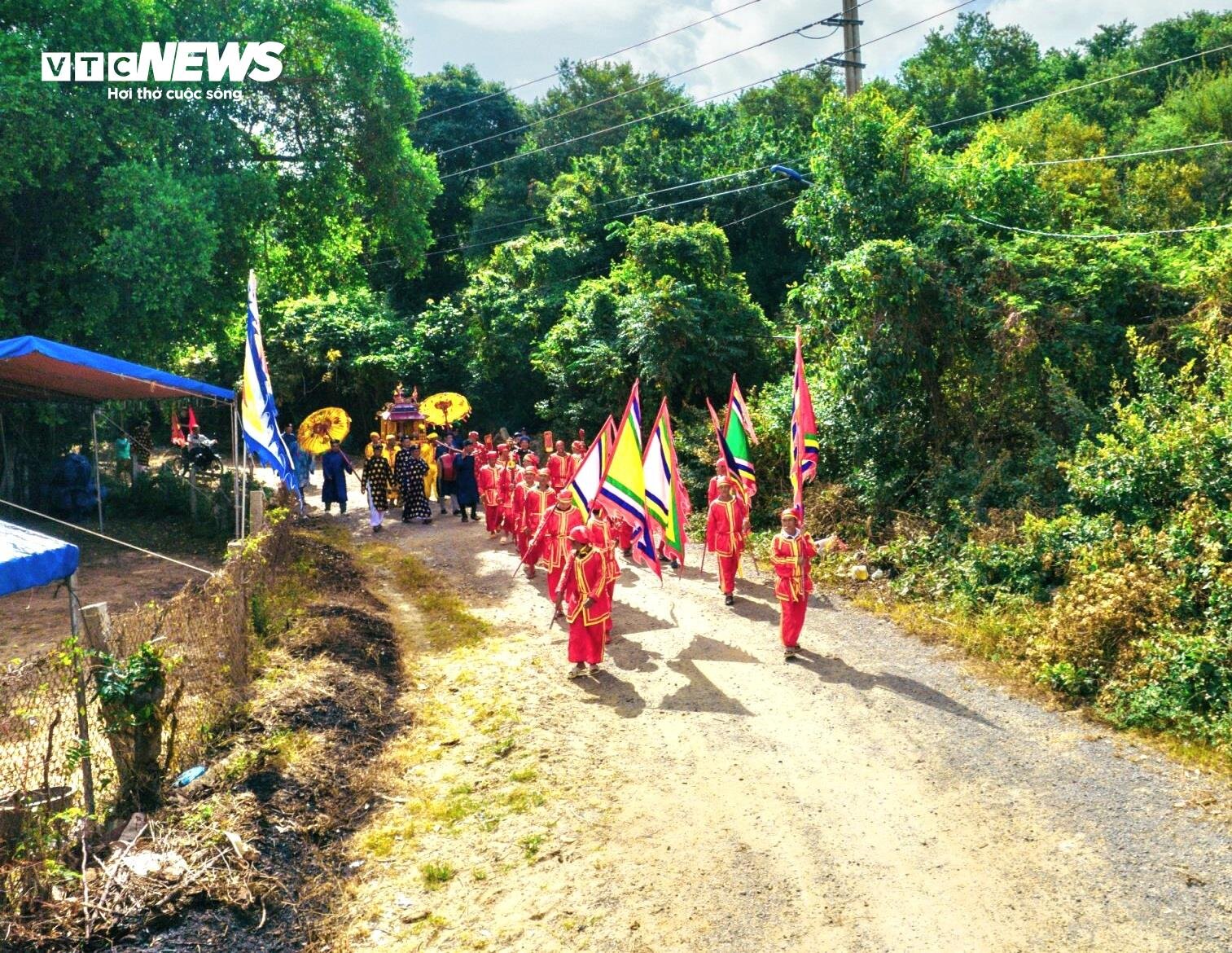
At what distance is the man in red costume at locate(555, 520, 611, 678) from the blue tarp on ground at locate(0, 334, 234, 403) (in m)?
7.18

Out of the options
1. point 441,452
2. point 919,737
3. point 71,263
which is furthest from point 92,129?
point 919,737

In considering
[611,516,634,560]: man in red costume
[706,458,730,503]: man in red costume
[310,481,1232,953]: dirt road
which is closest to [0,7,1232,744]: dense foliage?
[310,481,1232,953]: dirt road

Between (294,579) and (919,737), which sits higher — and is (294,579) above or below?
above

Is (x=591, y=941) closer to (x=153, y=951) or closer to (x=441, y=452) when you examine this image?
(x=153, y=951)

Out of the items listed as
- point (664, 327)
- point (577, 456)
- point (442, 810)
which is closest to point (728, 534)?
point (577, 456)

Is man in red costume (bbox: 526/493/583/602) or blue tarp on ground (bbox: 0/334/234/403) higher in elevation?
blue tarp on ground (bbox: 0/334/234/403)

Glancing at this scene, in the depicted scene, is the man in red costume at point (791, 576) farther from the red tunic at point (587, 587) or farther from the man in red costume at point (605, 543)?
the red tunic at point (587, 587)

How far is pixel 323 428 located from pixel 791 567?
477 inches

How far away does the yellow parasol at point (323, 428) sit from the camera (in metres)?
19.7

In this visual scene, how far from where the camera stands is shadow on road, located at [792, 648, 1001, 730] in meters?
9.17

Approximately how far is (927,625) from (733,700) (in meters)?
3.34

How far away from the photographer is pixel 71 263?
58.7 ft

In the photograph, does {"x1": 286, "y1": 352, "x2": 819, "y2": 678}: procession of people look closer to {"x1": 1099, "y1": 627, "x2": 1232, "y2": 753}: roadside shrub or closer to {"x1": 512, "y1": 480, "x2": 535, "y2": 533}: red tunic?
{"x1": 512, "y1": 480, "x2": 535, "y2": 533}: red tunic

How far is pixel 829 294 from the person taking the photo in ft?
54.9
